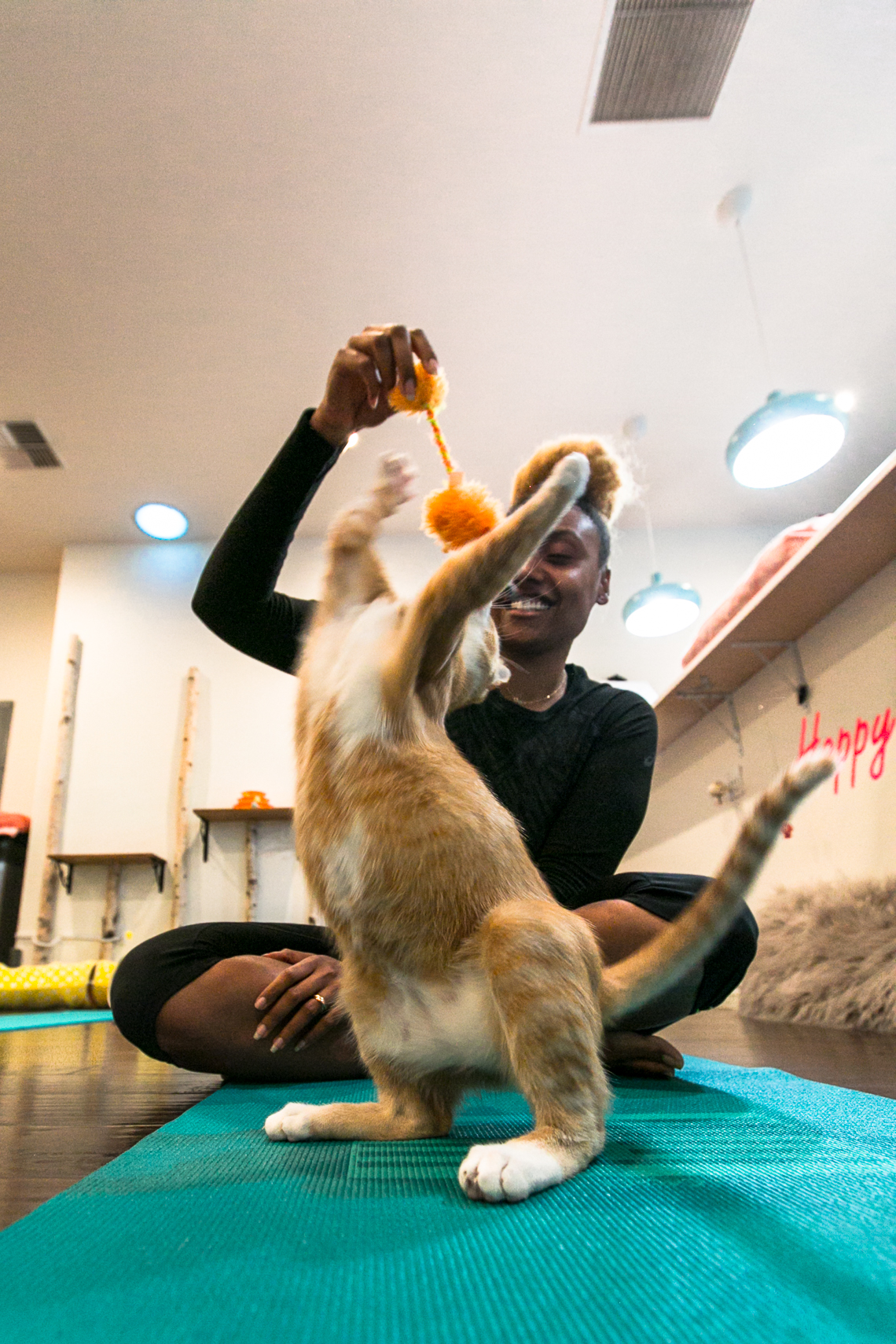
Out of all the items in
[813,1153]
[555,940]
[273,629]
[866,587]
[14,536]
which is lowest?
[813,1153]

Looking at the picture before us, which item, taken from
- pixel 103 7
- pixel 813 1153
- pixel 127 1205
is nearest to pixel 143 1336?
pixel 127 1205

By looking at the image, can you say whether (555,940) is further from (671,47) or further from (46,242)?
(46,242)

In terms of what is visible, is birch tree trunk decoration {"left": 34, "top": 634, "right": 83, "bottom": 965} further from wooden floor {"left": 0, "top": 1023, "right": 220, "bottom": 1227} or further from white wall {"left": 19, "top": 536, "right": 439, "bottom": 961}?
wooden floor {"left": 0, "top": 1023, "right": 220, "bottom": 1227}

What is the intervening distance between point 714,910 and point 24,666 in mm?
5611

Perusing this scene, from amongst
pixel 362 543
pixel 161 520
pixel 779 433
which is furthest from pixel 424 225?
pixel 161 520

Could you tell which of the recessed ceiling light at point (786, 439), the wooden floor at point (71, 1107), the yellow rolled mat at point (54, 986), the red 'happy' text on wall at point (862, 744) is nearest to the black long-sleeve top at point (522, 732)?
the wooden floor at point (71, 1107)

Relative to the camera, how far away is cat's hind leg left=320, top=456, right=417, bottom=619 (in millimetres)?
1046

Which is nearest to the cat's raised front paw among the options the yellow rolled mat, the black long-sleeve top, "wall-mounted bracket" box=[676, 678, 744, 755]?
the black long-sleeve top

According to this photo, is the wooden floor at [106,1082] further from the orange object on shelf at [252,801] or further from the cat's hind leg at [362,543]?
the orange object on shelf at [252,801]

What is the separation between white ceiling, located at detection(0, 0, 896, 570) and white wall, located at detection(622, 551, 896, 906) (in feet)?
5.07

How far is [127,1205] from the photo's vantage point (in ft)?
2.14

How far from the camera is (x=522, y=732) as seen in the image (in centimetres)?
152

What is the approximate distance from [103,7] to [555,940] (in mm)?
2899

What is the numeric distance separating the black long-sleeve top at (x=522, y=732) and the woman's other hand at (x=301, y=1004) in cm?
40
